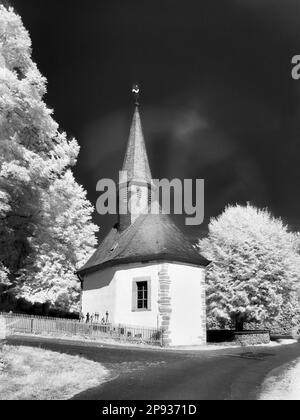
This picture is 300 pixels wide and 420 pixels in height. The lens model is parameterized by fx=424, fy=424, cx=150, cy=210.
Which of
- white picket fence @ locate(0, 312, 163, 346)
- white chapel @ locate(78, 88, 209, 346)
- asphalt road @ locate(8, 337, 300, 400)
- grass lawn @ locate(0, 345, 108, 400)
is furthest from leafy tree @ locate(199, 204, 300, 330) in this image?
grass lawn @ locate(0, 345, 108, 400)

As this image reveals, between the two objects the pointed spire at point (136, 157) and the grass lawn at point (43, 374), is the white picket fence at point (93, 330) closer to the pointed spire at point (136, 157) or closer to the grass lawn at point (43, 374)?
the grass lawn at point (43, 374)

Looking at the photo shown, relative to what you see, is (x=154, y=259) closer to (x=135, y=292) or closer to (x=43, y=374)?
(x=135, y=292)

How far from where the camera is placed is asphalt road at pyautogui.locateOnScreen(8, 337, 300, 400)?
9219 mm

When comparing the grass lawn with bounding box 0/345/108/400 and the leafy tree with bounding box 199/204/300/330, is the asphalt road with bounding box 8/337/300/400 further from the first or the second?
the leafy tree with bounding box 199/204/300/330

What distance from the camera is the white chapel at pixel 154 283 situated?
25375mm

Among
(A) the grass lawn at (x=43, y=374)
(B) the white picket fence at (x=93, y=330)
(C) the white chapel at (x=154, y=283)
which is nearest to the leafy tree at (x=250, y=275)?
(C) the white chapel at (x=154, y=283)

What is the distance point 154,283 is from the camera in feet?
84.4

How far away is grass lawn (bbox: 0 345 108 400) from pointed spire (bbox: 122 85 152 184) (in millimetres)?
21181

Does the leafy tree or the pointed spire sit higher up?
the pointed spire

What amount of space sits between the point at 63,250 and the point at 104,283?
653cm

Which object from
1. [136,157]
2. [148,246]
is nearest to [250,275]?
[148,246]

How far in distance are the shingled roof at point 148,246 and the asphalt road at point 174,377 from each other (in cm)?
858
